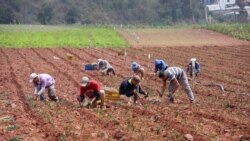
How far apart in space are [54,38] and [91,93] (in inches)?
1486

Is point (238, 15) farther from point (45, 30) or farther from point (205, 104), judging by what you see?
point (205, 104)

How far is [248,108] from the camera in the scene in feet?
45.7

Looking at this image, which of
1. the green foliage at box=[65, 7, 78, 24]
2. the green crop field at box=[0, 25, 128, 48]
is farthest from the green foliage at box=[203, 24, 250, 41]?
the green foliage at box=[65, 7, 78, 24]

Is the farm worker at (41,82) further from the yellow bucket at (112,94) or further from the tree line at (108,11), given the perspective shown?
the tree line at (108,11)

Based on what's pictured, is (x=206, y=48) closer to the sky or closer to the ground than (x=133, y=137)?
closer to the ground

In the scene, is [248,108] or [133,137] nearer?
[133,137]

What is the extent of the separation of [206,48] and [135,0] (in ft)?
190

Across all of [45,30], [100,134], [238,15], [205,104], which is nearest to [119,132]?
[100,134]

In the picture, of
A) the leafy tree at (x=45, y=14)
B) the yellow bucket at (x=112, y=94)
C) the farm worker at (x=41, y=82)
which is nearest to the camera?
the farm worker at (x=41, y=82)

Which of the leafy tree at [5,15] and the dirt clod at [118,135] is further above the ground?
the dirt clod at [118,135]

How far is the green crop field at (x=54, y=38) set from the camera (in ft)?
149

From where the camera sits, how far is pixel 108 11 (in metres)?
94.7

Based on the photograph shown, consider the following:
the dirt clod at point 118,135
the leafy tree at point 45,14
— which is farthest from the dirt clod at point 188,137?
the leafy tree at point 45,14

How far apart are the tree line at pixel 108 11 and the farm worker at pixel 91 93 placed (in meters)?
68.1
